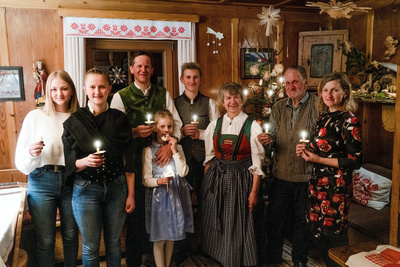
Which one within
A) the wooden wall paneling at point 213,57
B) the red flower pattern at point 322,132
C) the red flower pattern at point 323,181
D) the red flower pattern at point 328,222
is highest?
the wooden wall paneling at point 213,57

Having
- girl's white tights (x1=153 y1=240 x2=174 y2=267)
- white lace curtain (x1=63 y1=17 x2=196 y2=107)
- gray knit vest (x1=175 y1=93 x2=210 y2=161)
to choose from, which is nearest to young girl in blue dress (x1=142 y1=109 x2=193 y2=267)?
girl's white tights (x1=153 y1=240 x2=174 y2=267)

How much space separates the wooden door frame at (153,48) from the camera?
4.78 m

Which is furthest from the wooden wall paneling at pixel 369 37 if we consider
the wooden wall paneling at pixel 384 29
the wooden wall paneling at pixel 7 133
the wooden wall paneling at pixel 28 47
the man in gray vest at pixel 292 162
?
the wooden wall paneling at pixel 7 133

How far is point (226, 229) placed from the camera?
281cm

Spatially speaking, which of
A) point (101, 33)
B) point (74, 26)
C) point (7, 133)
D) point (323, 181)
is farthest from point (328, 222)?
point (7, 133)

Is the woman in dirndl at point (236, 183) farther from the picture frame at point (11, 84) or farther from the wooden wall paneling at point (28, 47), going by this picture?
the picture frame at point (11, 84)

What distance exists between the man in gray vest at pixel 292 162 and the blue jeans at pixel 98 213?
1310mm

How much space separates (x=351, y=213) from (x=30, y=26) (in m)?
4.44

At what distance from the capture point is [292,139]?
2.88 metres

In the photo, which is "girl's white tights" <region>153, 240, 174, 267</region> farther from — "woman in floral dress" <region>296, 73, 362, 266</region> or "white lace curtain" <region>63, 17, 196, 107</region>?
"white lace curtain" <region>63, 17, 196, 107</region>

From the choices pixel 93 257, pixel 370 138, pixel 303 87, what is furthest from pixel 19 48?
pixel 370 138

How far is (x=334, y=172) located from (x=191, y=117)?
1390mm

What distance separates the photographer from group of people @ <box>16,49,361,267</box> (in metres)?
2.26

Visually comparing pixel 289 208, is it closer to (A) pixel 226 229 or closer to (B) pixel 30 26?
(A) pixel 226 229
